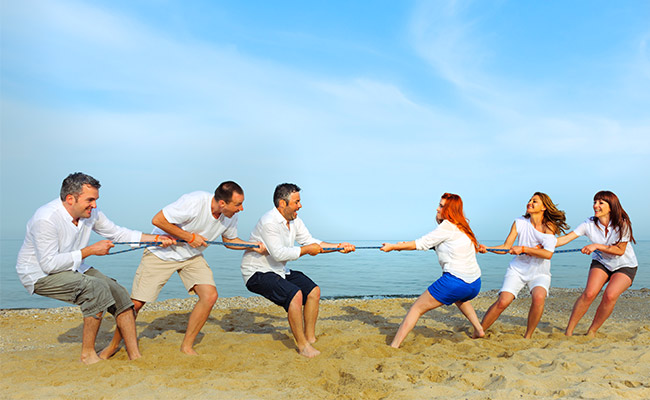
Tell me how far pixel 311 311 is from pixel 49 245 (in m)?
2.72

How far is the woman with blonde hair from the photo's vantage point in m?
5.80

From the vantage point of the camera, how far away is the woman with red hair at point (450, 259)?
527cm

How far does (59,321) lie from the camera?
26.4 ft

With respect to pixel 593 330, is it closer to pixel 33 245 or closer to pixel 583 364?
pixel 583 364

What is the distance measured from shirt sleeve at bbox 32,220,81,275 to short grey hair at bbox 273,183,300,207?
206 cm

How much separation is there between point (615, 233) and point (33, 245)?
624cm

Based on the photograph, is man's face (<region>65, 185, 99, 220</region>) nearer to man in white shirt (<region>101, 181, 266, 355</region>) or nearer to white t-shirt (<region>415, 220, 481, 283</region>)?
man in white shirt (<region>101, 181, 266, 355</region>)

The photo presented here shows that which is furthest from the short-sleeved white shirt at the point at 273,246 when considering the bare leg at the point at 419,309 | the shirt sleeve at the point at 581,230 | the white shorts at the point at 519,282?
the shirt sleeve at the point at 581,230

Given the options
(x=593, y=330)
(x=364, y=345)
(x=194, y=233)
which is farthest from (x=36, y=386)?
(x=593, y=330)

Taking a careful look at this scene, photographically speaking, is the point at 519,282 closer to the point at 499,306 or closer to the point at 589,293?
the point at 499,306

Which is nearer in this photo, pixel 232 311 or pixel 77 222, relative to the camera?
pixel 77 222

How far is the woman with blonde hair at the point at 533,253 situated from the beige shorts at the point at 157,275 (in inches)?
122

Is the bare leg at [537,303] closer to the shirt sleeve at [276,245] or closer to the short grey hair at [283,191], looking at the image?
the shirt sleeve at [276,245]

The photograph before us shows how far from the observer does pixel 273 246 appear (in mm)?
5305
